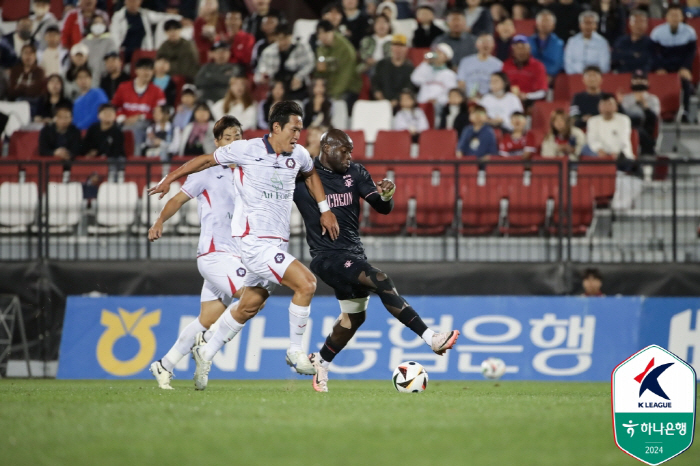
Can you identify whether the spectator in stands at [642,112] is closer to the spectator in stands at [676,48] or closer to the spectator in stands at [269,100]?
the spectator in stands at [676,48]

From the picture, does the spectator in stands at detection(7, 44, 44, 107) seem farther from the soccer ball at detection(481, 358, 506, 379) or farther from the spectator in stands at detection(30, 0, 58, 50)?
the soccer ball at detection(481, 358, 506, 379)

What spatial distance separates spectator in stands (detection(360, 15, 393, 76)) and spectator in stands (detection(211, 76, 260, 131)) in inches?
94.9

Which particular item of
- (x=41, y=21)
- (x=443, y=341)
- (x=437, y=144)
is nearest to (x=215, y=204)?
(x=443, y=341)

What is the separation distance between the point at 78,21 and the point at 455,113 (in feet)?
28.3

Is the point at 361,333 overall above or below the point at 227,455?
below

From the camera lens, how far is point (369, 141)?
1709 cm

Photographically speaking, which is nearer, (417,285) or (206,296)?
(206,296)

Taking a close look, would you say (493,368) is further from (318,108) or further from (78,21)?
(78,21)

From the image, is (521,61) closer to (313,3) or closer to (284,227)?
(313,3)

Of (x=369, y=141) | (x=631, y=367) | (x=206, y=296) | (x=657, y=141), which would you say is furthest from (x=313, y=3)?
(x=631, y=367)

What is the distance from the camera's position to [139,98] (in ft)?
58.9

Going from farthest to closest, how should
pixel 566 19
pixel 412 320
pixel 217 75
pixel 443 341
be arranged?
pixel 566 19, pixel 217 75, pixel 412 320, pixel 443 341

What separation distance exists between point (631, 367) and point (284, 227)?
420cm

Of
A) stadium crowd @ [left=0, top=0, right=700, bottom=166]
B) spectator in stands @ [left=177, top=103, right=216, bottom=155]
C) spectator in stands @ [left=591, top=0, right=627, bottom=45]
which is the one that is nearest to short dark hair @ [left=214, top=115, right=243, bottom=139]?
stadium crowd @ [left=0, top=0, right=700, bottom=166]
